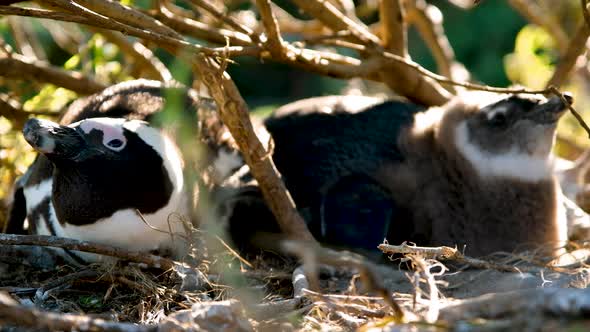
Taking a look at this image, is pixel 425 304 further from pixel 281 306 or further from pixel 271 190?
pixel 271 190

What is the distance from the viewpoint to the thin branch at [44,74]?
3537 mm

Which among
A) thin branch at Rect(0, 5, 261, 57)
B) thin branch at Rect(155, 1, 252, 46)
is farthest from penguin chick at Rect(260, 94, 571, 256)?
thin branch at Rect(0, 5, 261, 57)

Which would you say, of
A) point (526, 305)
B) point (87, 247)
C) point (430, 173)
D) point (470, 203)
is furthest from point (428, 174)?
point (526, 305)

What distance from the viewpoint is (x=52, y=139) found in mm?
2576

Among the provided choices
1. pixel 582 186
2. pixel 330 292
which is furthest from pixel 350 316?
pixel 582 186

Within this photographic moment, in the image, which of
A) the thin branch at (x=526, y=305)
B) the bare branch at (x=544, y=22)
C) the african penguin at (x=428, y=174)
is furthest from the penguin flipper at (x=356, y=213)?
the bare branch at (x=544, y=22)

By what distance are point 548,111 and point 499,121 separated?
0.75ft

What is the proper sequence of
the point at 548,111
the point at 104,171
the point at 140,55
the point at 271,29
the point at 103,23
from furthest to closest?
the point at 140,55 < the point at 548,111 < the point at 271,29 < the point at 104,171 < the point at 103,23

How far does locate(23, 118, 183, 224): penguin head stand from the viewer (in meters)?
2.70

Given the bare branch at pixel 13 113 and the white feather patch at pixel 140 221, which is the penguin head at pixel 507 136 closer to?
the white feather patch at pixel 140 221

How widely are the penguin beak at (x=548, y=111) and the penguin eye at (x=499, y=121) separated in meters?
0.11

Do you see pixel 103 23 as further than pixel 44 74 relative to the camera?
No

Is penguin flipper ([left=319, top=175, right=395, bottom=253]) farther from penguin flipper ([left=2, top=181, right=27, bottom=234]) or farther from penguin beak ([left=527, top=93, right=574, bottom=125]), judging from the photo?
penguin flipper ([left=2, top=181, right=27, bottom=234])

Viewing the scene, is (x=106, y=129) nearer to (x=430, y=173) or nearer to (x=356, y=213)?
(x=356, y=213)
